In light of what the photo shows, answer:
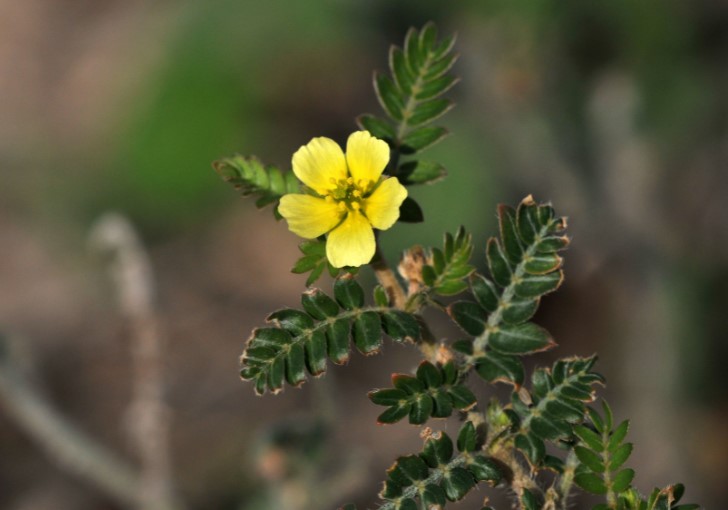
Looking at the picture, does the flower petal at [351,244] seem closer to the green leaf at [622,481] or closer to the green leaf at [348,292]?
the green leaf at [348,292]

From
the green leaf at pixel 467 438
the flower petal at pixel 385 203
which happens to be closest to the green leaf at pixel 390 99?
the flower petal at pixel 385 203

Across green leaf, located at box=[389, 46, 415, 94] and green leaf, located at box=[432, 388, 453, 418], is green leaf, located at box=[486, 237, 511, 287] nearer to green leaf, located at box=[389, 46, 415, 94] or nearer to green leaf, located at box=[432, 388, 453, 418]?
green leaf, located at box=[432, 388, 453, 418]

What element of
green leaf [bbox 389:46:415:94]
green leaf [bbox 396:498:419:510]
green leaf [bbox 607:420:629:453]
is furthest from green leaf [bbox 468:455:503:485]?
green leaf [bbox 389:46:415:94]

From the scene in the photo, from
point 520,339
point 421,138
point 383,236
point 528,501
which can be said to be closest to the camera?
point 528,501

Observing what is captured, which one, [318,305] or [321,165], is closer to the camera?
[318,305]

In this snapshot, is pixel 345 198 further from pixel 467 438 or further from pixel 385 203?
pixel 467 438

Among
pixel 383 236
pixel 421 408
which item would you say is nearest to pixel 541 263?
pixel 421 408
